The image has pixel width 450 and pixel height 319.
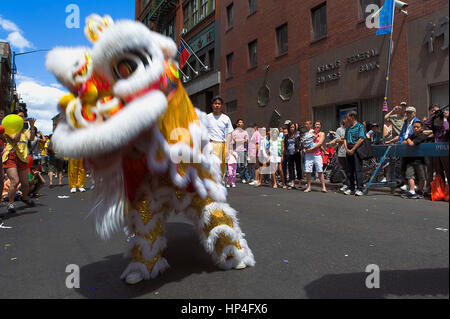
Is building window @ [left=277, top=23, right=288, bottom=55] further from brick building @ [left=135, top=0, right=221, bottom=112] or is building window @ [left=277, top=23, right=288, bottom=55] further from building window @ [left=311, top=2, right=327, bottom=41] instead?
brick building @ [left=135, top=0, right=221, bottom=112]

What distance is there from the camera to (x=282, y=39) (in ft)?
49.1

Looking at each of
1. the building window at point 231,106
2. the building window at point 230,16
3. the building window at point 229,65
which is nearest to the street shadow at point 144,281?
the building window at point 231,106

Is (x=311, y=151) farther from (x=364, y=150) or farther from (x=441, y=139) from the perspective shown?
(x=441, y=139)

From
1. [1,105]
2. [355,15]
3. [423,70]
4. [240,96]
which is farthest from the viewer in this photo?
[1,105]

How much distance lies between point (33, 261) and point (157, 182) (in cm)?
163

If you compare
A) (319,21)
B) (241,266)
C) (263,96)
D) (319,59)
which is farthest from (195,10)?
(241,266)

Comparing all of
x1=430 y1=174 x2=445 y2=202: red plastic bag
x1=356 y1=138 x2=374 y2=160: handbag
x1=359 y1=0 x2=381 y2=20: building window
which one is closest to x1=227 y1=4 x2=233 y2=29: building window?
x1=359 y1=0 x2=381 y2=20: building window

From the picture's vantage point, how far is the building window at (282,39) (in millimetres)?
14671

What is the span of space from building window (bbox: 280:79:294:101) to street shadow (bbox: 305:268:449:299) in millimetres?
12553

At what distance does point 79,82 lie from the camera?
1.96 m

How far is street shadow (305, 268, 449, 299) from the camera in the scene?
2027 mm

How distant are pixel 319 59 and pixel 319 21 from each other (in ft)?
4.94
